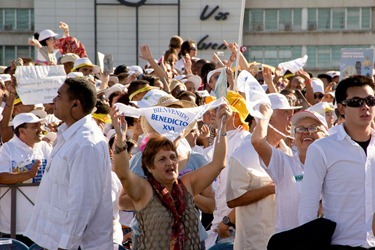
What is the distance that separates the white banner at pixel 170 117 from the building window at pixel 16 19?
146 ft

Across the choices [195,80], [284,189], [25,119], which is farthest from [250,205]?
[195,80]

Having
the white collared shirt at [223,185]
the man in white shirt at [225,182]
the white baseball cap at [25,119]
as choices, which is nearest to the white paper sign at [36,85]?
the white baseball cap at [25,119]

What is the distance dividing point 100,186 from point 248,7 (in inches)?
1827

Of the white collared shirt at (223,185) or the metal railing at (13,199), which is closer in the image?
the white collared shirt at (223,185)

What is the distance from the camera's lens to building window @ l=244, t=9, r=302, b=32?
182 feet

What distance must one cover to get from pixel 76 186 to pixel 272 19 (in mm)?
47568

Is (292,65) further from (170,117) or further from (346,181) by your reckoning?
(346,181)

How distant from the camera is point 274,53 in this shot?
55.1 m

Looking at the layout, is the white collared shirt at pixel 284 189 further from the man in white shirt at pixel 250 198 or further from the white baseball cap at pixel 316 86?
the white baseball cap at pixel 316 86

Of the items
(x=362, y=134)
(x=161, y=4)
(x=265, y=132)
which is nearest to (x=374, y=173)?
(x=362, y=134)

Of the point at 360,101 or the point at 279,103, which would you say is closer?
the point at 360,101

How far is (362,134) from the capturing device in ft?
29.5

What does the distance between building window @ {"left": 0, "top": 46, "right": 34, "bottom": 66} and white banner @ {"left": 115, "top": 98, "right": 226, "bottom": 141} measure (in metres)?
46.1

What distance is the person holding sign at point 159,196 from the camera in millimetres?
9117
